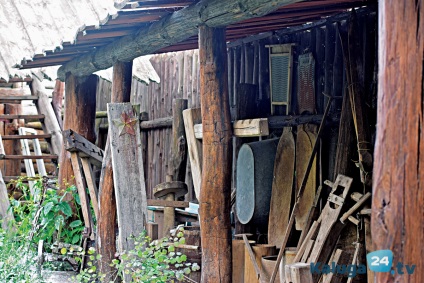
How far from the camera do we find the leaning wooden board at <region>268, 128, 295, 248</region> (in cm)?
847

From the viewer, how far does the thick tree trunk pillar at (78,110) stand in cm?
1076

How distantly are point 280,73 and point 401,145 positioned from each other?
5.16 m

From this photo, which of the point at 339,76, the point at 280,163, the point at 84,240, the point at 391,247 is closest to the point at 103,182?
the point at 84,240

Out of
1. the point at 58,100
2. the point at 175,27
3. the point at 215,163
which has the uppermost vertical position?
the point at 175,27

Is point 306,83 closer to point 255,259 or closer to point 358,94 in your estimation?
point 358,94

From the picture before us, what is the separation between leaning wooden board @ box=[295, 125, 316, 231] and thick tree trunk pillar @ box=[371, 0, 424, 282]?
4.24 metres

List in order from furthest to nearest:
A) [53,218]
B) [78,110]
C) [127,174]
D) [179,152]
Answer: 1. [78,110]
2. [53,218]
3. [179,152]
4. [127,174]

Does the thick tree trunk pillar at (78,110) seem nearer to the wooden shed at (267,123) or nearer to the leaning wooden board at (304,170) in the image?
the wooden shed at (267,123)

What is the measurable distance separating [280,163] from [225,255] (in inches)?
74.4

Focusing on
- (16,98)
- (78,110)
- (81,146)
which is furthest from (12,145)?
(81,146)

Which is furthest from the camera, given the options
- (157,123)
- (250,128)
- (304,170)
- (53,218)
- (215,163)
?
(157,123)

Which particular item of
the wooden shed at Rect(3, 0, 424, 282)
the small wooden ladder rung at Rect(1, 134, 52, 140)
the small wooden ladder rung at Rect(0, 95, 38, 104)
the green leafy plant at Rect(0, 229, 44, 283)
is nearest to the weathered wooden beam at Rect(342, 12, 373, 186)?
the wooden shed at Rect(3, 0, 424, 282)

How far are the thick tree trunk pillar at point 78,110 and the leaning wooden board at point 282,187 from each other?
11.2 ft

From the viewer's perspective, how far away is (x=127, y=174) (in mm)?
7383
